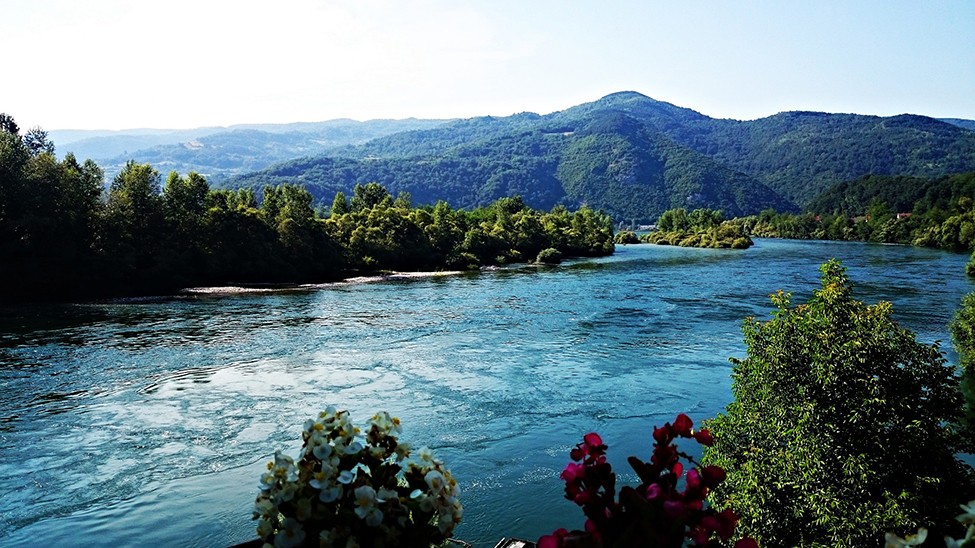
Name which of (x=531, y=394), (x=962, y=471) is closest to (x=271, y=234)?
(x=531, y=394)

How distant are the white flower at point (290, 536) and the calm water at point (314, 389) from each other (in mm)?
10103

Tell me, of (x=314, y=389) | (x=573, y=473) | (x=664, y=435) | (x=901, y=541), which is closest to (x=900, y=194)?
(x=314, y=389)

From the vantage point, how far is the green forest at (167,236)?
46719 mm

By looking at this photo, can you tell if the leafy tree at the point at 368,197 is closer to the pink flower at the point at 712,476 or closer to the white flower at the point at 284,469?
the white flower at the point at 284,469

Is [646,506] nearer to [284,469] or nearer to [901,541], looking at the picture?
[901,541]

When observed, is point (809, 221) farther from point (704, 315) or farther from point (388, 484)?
point (388, 484)

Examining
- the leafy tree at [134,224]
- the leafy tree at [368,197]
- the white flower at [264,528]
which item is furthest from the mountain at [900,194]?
the white flower at [264,528]

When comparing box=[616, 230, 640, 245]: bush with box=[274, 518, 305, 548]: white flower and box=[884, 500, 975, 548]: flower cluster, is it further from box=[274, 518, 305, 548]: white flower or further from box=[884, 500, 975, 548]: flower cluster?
box=[884, 500, 975, 548]: flower cluster

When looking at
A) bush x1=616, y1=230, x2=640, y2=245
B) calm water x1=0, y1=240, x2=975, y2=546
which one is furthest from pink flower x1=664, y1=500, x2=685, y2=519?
bush x1=616, y1=230, x2=640, y2=245

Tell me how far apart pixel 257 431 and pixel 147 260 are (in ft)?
135

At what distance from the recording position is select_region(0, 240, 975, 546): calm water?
14180mm

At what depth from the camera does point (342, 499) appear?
12.5 feet

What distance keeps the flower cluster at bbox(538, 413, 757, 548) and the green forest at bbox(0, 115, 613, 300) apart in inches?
2070

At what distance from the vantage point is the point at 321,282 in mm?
61844
